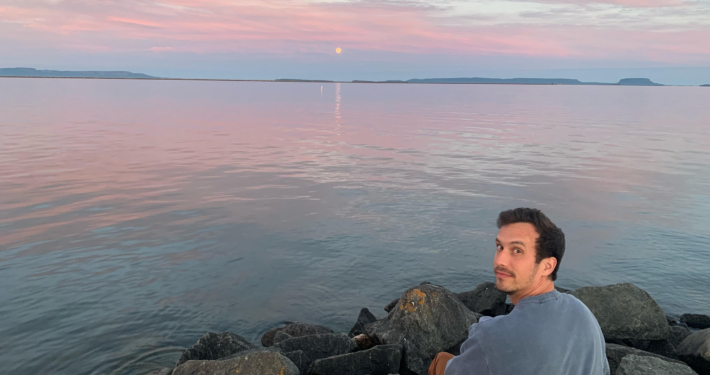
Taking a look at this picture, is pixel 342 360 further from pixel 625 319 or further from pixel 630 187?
pixel 630 187

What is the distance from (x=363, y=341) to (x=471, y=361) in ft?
18.6

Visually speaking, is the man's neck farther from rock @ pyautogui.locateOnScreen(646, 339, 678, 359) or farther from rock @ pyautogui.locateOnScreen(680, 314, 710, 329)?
rock @ pyautogui.locateOnScreen(680, 314, 710, 329)

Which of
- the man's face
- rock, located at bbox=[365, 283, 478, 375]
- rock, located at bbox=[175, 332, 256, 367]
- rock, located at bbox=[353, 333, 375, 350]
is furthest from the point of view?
rock, located at bbox=[353, 333, 375, 350]

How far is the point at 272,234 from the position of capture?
15.9m

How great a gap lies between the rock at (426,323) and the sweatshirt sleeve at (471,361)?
4744mm

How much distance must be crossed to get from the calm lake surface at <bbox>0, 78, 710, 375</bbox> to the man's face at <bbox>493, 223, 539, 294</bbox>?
24.3 feet

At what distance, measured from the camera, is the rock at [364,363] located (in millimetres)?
7484

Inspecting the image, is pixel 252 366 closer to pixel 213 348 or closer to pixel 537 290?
pixel 213 348

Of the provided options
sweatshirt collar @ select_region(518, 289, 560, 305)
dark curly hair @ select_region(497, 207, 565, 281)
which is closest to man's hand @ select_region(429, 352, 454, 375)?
sweatshirt collar @ select_region(518, 289, 560, 305)

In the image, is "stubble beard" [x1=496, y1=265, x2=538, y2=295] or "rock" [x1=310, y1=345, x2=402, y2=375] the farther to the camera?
"rock" [x1=310, y1=345, x2=402, y2=375]

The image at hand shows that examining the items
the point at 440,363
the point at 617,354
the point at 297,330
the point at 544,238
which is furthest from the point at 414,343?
the point at 544,238

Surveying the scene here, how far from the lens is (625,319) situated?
917 cm

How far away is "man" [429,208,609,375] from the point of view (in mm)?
3270

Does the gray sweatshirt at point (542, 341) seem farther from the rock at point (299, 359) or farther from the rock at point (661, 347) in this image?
the rock at point (661, 347)
